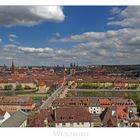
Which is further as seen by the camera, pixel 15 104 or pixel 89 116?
pixel 15 104

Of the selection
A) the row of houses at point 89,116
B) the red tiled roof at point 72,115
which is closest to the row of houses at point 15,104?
the row of houses at point 89,116

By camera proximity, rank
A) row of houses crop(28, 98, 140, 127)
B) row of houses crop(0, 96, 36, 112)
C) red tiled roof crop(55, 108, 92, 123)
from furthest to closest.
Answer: row of houses crop(0, 96, 36, 112) → red tiled roof crop(55, 108, 92, 123) → row of houses crop(28, 98, 140, 127)

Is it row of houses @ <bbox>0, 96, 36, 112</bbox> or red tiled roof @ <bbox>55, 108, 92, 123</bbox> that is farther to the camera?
row of houses @ <bbox>0, 96, 36, 112</bbox>

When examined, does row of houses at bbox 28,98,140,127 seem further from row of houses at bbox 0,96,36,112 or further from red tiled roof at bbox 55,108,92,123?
row of houses at bbox 0,96,36,112

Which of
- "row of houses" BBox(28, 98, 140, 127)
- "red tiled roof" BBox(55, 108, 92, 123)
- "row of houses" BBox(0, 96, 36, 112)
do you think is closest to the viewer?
"row of houses" BBox(28, 98, 140, 127)

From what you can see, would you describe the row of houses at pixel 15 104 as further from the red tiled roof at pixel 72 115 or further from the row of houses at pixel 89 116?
the red tiled roof at pixel 72 115

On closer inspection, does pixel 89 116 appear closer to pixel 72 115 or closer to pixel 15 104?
pixel 72 115

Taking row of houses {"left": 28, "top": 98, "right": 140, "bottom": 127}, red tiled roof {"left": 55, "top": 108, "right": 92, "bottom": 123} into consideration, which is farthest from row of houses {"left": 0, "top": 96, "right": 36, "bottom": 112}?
red tiled roof {"left": 55, "top": 108, "right": 92, "bottom": 123}

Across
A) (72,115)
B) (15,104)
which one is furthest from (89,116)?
(15,104)

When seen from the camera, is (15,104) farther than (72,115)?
Yes
